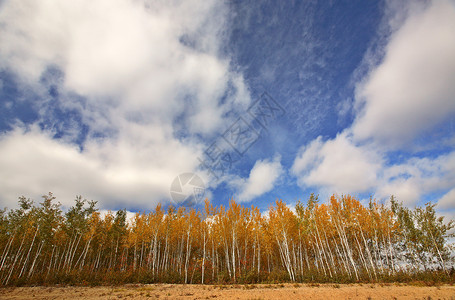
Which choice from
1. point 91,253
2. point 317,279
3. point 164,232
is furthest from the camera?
point 91,253

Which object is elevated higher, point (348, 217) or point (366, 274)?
point (348, 217)

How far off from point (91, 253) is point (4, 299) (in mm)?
19551

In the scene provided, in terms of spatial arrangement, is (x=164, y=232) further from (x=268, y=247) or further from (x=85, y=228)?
(x=268, y=247)

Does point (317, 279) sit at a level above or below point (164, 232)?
below

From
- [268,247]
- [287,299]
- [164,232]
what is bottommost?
[287,299]

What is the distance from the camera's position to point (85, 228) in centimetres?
2558

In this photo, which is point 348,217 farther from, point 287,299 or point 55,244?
point 55,244

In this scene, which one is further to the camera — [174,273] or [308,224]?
[308,224]

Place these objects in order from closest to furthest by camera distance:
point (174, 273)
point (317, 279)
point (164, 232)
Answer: point (317, 279) < point (174, 273) < point (164, 232)

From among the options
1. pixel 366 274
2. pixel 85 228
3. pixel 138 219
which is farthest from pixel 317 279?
pixel 85 228

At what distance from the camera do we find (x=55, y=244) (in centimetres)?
2686

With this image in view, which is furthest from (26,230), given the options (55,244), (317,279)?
(317,279)

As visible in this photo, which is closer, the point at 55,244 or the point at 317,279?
the point at 317,279

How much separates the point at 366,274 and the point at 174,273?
21.1 metres
